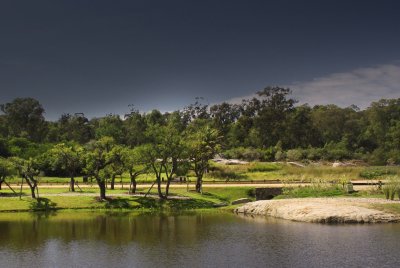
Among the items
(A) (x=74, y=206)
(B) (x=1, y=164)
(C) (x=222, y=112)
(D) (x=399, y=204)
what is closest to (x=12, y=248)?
(A) (x=74, y=206)

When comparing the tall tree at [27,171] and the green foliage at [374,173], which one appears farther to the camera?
the green foliage at [374,173]

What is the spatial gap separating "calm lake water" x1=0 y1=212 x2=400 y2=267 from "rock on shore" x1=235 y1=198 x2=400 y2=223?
92.2 inches

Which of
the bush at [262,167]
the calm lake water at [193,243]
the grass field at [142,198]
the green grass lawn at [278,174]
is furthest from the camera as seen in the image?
the bush at [262,167]

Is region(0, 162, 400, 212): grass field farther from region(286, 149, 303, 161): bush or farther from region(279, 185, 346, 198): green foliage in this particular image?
region(286, 149, 303, 161): bush

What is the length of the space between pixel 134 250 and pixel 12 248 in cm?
970

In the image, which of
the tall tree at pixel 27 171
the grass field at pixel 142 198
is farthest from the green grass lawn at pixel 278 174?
the tall tree at pixel 27 171

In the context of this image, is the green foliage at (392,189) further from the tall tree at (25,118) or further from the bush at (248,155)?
the tall tree at (25,118)

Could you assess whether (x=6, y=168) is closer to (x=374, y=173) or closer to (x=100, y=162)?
(x=100, y=162)

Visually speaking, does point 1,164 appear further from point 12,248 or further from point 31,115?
point 31,115

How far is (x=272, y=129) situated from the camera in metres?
165

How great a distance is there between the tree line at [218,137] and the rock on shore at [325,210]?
1660cm

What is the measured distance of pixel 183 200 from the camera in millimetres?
68938

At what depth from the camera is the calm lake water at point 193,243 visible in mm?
33344

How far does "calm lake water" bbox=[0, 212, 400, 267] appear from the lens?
3334 cm
